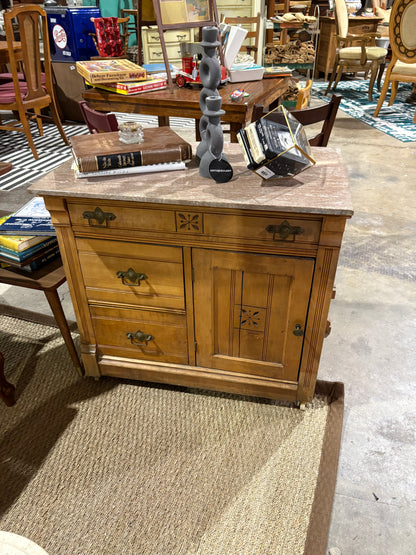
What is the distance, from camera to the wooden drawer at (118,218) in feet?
4.38

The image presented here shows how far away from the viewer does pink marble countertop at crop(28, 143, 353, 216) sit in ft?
3.96

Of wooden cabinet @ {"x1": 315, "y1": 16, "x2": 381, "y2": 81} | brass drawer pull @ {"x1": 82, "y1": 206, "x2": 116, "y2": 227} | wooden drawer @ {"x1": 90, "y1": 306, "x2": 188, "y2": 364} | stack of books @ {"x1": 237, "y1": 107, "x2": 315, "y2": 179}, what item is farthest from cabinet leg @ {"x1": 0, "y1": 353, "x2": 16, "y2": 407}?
wooden cabinet @ {"x1": 315, "y1": 16, "x2": 381, "y2": 81}

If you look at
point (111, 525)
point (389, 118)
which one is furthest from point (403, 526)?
point (389, 118)

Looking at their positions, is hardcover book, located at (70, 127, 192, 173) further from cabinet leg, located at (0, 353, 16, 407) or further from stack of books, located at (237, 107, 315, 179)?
cabinet leg, located at (0, 353, 16, 407)

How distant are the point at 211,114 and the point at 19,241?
855 millimetres

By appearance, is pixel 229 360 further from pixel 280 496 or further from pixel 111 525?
pixel 111 525

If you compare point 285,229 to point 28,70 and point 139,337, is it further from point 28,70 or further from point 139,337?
point 28,70

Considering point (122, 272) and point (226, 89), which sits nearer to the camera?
point (122, 272)

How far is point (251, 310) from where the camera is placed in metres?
1.47

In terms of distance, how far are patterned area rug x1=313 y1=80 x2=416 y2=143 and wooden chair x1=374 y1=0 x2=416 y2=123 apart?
0.49 m

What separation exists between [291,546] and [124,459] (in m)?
0.62

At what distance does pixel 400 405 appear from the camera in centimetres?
167

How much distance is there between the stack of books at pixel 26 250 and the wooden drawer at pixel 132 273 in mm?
241

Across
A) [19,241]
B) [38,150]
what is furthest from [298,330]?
[38,150]
